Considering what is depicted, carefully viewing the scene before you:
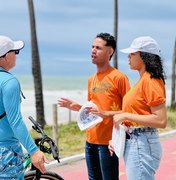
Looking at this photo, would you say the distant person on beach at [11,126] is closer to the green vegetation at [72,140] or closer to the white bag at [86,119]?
the white bag at [86,119]

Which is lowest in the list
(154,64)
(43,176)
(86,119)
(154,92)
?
(43,176)

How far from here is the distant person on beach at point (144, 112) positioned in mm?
3635

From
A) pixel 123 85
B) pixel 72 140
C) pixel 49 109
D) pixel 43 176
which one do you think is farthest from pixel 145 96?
pixel 49 109

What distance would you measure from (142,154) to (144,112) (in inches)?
13.1

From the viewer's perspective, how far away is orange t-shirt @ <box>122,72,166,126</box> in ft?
11.9

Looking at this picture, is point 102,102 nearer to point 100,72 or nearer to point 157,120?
point 100,72

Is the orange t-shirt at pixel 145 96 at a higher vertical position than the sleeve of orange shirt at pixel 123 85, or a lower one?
higher

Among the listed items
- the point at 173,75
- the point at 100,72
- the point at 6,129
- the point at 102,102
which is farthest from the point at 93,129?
the point at 173,75

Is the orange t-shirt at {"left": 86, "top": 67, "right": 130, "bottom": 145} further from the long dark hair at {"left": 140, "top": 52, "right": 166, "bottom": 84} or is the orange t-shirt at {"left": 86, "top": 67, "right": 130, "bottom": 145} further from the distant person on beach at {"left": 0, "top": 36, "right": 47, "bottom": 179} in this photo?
the distant person on beach at {"left": 0, "top": 36, "right": 47, "bottom": 179}

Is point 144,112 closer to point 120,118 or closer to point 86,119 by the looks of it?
point 120,118

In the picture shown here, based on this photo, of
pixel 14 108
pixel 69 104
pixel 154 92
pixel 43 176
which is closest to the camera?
pixel 14 108

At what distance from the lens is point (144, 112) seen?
3701mm

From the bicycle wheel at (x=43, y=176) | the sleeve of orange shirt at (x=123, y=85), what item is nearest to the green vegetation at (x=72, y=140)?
the bicycle wheel at (x=43, y=176)

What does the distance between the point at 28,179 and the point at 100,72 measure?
130 centimetres
